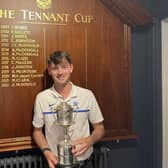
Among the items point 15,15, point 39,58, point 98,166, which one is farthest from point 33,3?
point 98,166

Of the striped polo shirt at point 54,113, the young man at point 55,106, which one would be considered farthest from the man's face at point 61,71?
the striped polo shirt at point 54,113

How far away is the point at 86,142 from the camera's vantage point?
260 cm

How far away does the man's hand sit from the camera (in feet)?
8.23

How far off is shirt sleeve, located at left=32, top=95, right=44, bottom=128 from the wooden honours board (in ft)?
0.61

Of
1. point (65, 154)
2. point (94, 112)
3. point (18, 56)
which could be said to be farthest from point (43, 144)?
point (18, 56)

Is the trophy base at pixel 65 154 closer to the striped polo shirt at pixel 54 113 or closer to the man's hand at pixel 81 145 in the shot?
the man's hand at pixel 81 145

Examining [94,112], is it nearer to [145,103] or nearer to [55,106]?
[55,106]

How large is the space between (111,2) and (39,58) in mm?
764

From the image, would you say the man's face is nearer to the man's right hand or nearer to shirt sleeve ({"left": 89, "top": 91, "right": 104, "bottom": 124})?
shirt sleeve ({"left": 89, "top": 91, "right": 104, "bottom": 124})

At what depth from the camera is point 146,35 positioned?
10.9ft

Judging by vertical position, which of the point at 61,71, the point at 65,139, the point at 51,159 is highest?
the point at 61,71

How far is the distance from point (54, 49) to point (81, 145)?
32.7 inches

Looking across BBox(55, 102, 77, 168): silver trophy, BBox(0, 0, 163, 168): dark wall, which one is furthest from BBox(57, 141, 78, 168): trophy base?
BBox(0, 0, 163, 168): dark wall

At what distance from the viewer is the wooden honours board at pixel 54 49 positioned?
9.25 feet
